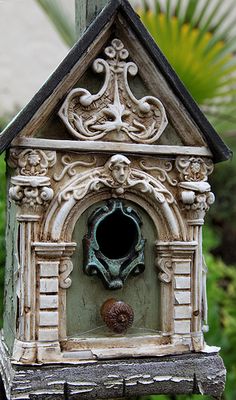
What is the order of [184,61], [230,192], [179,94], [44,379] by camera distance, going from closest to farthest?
[44,379] → [179,94] → [184,61] → [230,192]

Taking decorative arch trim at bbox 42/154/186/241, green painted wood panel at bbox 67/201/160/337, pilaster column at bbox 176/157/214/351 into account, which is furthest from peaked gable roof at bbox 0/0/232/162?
green painted wood panel at bbox 67/201/160/337

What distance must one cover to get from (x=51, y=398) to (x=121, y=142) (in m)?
1.01

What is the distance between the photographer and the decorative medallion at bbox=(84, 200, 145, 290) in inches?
106

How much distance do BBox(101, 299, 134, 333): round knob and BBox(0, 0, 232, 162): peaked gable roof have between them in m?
0.72

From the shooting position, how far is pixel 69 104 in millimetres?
2680

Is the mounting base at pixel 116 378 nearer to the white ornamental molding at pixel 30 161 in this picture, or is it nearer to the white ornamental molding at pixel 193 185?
the white ornamental molding at pixel 193 185

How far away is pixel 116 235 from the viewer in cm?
295

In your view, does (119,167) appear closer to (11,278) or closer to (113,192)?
(113,192)

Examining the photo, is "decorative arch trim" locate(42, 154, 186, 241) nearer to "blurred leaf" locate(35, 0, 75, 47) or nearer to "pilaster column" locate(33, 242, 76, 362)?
"pilaster column" locate(33, 242, 76, 362)

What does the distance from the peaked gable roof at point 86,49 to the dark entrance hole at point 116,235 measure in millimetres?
465

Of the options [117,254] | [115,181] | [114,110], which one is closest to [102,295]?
[117,254]

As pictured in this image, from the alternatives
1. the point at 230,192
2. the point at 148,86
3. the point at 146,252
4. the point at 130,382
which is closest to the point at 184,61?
the point at 148,86

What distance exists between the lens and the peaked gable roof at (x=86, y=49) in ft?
8.46

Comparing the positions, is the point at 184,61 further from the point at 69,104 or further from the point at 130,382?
the point at 130,382
